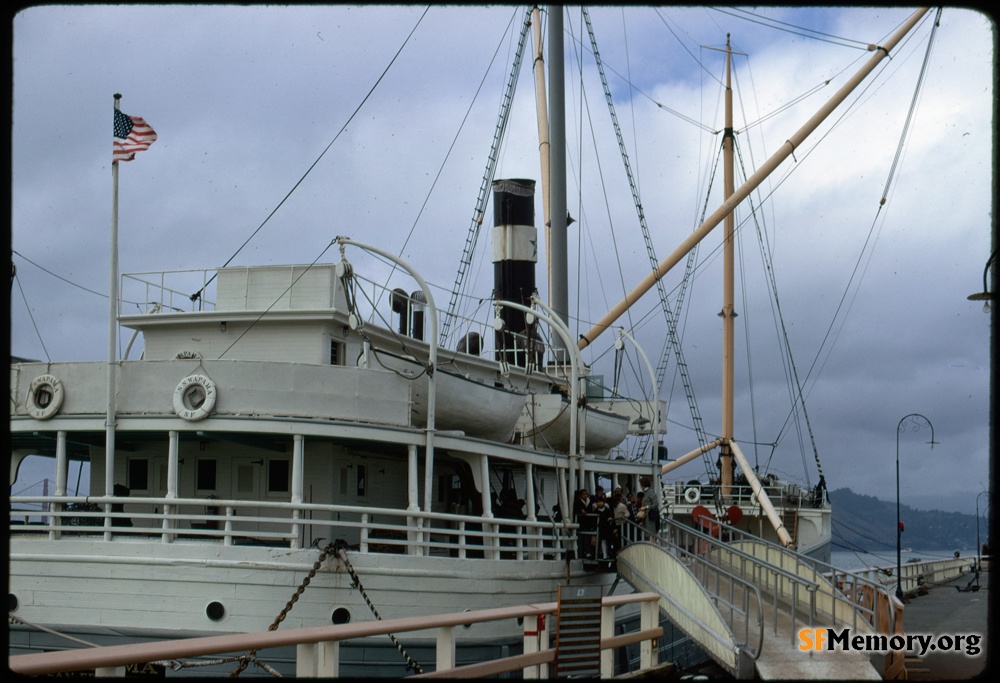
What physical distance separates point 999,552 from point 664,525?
16640 mm

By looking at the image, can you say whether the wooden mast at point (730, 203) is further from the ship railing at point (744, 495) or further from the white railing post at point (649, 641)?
the white railing post at point (649, 641)

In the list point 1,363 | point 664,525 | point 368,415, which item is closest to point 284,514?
point 368,415

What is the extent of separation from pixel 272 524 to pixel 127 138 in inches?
295

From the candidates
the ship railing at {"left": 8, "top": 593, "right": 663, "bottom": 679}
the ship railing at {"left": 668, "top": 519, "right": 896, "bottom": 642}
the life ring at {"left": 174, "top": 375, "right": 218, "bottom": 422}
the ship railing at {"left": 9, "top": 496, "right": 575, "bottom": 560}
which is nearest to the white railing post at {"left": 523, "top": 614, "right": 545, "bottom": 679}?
the ship railing at {"left": 8, "top": 593, "right": 663, "bottom": 679}

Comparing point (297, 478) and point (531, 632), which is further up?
point (297, 478)

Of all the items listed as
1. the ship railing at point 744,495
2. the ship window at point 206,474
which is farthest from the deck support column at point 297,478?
the ship railing at point 744,495

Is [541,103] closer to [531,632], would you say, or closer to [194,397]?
[194,397]

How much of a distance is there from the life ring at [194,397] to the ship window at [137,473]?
3.76 meters

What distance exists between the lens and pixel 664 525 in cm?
2444

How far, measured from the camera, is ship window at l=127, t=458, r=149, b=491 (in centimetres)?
2142

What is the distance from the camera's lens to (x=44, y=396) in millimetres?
19234

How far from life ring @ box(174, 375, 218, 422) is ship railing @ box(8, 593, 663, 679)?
7612 millimetres

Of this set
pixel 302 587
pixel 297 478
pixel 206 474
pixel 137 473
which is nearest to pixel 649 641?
pixel 302 587

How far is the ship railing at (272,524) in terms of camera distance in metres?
17.2
